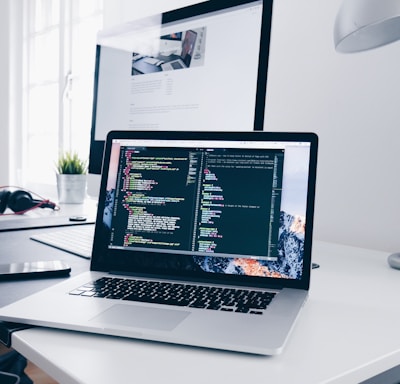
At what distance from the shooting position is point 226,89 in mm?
897

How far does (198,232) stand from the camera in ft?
2.28

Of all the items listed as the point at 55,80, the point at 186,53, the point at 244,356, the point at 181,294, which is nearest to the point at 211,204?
the point at 181,294

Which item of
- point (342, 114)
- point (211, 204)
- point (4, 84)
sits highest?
point (4, 84)

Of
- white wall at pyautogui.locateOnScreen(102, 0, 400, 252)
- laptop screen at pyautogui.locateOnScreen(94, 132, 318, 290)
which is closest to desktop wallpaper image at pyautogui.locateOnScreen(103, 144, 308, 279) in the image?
laptop screen at pyautogui.locateOnScreen(94, 132, 318, 290)

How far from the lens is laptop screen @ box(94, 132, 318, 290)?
2.16 feet

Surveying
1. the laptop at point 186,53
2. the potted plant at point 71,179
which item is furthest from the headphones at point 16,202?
the laptop at point 186,53

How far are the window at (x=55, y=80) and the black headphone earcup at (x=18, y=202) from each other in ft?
3.51

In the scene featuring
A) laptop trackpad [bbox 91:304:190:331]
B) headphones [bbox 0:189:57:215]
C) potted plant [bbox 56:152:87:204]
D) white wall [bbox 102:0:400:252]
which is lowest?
laptop trackpad [bbox 91:304:190:331]

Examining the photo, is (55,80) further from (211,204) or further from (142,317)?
(142,317)

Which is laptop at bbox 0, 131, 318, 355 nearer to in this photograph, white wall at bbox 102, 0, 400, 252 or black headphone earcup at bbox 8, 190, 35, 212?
white wall at bbox 102, 0, 400, 252

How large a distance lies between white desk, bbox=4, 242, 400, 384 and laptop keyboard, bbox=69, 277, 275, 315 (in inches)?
2.4

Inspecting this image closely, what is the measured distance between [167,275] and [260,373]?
0.97ft

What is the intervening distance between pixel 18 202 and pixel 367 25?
1102 mm

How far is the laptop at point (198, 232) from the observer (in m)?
0.56
